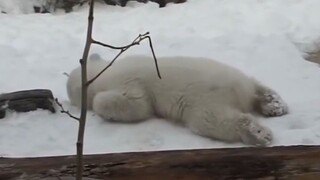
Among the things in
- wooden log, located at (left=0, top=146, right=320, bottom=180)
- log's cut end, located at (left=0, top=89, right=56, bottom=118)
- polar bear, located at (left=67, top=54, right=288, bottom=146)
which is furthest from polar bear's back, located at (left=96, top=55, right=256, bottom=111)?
wooden log, located at (left=0, top=146, right=320, bottom=180)

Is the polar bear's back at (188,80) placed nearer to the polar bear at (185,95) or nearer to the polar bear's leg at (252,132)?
the polar bear at (185,95)

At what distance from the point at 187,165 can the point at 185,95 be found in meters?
0.84

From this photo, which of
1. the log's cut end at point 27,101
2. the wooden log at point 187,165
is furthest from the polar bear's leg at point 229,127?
the log's cut end at point 27,101

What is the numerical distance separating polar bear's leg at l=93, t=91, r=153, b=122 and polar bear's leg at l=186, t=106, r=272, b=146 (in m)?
0.29

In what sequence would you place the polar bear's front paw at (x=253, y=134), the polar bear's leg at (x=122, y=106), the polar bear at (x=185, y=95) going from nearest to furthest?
the polar bear's front paw at (x=253, y=134)
the polar bear at (x=185, y=95)
the polar bear's leg at (x=122, y=106)

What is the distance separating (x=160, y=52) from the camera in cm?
491

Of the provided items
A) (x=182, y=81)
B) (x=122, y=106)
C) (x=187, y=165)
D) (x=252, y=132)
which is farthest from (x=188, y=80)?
(x=187, y=165)

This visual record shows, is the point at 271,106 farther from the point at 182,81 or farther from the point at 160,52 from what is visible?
the point at 160,52

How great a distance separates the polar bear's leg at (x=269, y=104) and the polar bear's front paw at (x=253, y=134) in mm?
331

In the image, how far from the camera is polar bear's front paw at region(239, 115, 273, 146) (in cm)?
312

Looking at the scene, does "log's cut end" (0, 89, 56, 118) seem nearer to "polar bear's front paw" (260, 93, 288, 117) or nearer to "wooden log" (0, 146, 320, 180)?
"wooden log" (0, 146, 320, 180)

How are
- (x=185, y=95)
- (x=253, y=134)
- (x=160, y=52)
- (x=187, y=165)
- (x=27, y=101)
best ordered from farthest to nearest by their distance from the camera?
(x=160, y=52)
(x=27, y=101)
(x=185, y=95)
(x=253, y=134)
(x=187, y=165)

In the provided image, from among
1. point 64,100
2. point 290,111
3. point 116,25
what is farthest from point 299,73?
point 116,25

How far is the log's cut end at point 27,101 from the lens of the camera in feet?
12.0
